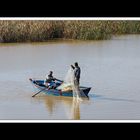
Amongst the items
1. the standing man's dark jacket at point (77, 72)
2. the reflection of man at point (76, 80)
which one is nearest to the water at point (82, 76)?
the reflection of man at point (76, 80)

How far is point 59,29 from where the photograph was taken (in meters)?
17.0

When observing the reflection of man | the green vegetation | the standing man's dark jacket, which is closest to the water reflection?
the reflection of man

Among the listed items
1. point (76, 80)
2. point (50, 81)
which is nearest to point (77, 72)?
point (76, 80)

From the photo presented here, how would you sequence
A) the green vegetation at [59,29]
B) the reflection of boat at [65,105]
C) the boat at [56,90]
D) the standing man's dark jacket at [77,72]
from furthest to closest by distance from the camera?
1. the green vegetation at [59,29]
2. the boat at [56,90]
3. the standing man's dark jacket at [77,72]
4. the reflection of boat at [65,105]

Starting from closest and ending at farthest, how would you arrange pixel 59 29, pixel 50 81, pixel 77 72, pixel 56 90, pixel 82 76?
pixel 77 72 < pixel 56 90 < pixel 50 81 < pixel 82 76 < pixel 59 29

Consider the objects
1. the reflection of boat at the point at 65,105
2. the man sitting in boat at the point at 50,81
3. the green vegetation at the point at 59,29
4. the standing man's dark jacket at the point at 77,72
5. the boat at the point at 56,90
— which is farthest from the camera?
the green vegetation at the point at 59,29

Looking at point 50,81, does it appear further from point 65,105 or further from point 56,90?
point 65,105

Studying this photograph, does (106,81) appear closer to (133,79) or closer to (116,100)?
(133,79)

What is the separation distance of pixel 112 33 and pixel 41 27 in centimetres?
193

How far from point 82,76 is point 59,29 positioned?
409cm

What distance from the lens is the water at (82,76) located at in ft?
34.7

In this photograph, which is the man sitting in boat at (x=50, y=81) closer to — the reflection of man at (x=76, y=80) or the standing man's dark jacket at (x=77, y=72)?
the reflection of man at (x=76, y=80)

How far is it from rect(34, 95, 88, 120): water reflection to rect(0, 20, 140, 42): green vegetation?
5150mm

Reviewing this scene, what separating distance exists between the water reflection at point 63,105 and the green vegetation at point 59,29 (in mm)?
5150
